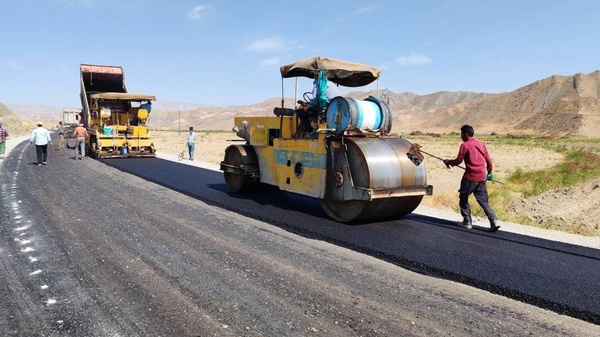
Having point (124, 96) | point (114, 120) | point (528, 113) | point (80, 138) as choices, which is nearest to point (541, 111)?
point (528, 113)

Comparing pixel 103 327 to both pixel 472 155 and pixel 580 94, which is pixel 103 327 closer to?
pixel 472 155

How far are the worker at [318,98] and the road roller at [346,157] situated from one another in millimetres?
60

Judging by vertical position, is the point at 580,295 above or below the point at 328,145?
below

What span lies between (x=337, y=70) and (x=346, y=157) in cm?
171

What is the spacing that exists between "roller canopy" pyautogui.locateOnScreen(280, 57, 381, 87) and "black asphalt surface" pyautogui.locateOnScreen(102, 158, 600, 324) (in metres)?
2.27

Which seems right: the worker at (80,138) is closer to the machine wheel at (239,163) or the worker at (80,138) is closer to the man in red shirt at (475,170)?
the machine wheel at (239,163)

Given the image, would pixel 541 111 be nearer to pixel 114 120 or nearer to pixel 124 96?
pixel 114 120

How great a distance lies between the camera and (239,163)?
874 cm

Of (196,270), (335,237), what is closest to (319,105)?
(335,237)

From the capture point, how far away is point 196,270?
438 cm

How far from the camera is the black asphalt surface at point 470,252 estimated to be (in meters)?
4.00

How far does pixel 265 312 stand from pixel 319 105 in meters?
4.20

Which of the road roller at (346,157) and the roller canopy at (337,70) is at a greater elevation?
the roller canopy at (337,70)

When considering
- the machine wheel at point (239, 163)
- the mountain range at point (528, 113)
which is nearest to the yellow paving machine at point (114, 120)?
the machine wheel at point (239, 163)
